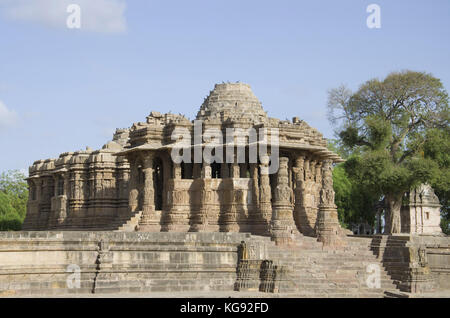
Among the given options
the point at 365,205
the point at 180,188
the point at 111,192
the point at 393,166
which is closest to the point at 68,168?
the point at 111,192

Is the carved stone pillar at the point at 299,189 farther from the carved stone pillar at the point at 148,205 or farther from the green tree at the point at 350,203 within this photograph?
the green tree at the point at 350,203

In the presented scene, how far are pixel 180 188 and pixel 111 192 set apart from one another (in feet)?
35.2

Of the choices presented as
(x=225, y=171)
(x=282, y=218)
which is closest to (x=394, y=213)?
(x=225, y=171)

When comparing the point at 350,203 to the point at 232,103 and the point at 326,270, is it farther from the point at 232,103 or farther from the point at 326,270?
the point at 326,270

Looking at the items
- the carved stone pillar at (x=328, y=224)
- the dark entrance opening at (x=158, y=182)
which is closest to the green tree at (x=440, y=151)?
the carved stone pillar at (x=328, y=224)

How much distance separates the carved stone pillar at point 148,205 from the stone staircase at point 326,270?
6994 mm

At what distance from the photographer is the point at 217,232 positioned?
28266 millimetres

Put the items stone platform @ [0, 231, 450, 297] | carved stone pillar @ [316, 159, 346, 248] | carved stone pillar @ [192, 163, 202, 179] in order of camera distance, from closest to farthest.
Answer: stone platform @ [0, 231, 450, 297]
carved stone pillar @ [316, 159, 346, 248]
carved stone pillar @ [192, 163, 202, 179]

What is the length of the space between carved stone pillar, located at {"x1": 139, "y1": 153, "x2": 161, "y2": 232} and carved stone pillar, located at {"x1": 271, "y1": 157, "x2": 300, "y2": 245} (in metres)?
6.34

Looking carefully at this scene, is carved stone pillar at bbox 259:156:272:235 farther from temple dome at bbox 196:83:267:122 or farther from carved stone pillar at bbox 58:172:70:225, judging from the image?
carved stone pillar at bbox 58:172:70:225

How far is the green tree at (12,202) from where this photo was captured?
55.2 m

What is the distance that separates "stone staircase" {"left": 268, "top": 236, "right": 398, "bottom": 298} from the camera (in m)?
25.2

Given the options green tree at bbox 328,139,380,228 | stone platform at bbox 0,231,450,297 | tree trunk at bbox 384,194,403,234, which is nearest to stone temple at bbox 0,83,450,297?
stone platform at bbox 0,231,450,297
